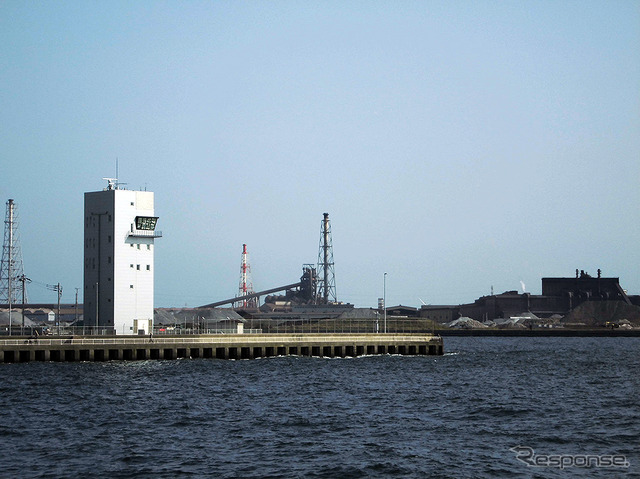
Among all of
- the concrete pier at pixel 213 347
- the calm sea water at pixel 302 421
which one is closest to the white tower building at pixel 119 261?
the concrete pier at pixel 213 347

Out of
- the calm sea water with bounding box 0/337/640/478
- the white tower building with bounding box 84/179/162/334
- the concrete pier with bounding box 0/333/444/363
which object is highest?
the white tower building with bounding box 84/179/162/334

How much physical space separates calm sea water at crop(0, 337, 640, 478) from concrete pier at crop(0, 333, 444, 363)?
11.5ft

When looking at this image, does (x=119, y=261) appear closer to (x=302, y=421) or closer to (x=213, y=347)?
(x=213, y=347)

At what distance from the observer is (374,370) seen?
78.8 meters

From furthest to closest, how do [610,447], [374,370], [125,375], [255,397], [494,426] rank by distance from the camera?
[374,370], [125,375], [255,397], [494,426], [610,447]

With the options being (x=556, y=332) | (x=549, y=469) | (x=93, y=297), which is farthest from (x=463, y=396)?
(x=556, y=332)

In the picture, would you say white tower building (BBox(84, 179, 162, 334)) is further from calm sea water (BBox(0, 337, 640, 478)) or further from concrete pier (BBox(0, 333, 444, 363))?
calm sea water (BBox(0, 337, 640, 478))

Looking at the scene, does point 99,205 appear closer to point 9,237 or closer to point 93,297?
point 93,297

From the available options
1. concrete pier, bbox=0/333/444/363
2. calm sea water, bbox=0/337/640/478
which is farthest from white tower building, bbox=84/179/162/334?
calm sea water, bbox=0/337/640/478

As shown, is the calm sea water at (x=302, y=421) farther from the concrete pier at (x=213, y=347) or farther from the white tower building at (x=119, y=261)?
the white tower building at (x=119, y=261)

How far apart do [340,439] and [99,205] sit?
205ft

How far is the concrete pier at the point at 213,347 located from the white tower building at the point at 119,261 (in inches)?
300

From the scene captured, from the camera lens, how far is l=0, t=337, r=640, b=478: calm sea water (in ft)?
111

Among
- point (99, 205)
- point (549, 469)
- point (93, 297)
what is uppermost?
point (99, 205)
